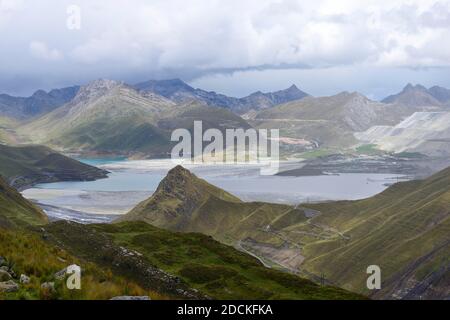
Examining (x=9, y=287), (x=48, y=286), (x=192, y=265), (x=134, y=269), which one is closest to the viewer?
(x=9, y=287)

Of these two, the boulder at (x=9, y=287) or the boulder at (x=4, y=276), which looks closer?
the boulder at (x=9, y=287)

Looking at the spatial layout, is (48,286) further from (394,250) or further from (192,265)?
(394,250)

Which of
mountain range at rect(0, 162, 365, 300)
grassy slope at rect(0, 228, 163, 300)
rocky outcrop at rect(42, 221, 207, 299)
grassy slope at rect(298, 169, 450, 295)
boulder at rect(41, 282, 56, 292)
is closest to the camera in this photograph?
grassy slope at rect(0, 228, 163, 300)

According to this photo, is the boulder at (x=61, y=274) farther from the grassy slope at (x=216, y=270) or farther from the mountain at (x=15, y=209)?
the mountain at (x=15, y=209)

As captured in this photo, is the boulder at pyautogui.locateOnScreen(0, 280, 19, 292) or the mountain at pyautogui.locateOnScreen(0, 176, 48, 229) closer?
the boulder at pyautogui.locateOnScreen(0, 280, 19, 292)

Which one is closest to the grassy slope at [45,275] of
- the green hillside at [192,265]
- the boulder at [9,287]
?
the boulder at [9,287]

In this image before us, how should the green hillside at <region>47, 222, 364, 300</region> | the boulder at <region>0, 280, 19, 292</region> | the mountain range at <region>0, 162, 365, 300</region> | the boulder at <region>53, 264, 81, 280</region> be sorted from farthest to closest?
the green hillside at <region>47, 222, 364, 300</region> < the boulder at <region>53, 264, 81, 280</region> < the mountain range at <region>0, 162, 365, 300</region> < the boulder at <region>0, 280, 19, 292</region>

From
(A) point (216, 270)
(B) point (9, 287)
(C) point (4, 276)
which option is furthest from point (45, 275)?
(A) point (216, 270)

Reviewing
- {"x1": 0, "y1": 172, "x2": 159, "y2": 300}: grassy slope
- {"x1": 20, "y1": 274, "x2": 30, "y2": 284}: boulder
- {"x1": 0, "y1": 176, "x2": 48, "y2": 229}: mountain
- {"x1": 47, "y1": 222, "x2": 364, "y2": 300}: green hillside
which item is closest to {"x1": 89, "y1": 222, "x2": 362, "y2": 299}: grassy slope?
{"x1": 47, "y1": 222, "x2": 364, "y2": 300}: green hillside

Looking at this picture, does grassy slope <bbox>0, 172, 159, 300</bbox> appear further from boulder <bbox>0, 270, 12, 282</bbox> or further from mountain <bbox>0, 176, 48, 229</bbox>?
mountain <bbox>0, 176, 48, 229</bbox>

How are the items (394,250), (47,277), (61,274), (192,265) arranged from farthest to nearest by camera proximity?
(394,250), (192,265), (47,277), (61,274)

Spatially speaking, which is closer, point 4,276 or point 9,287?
point 9,287
